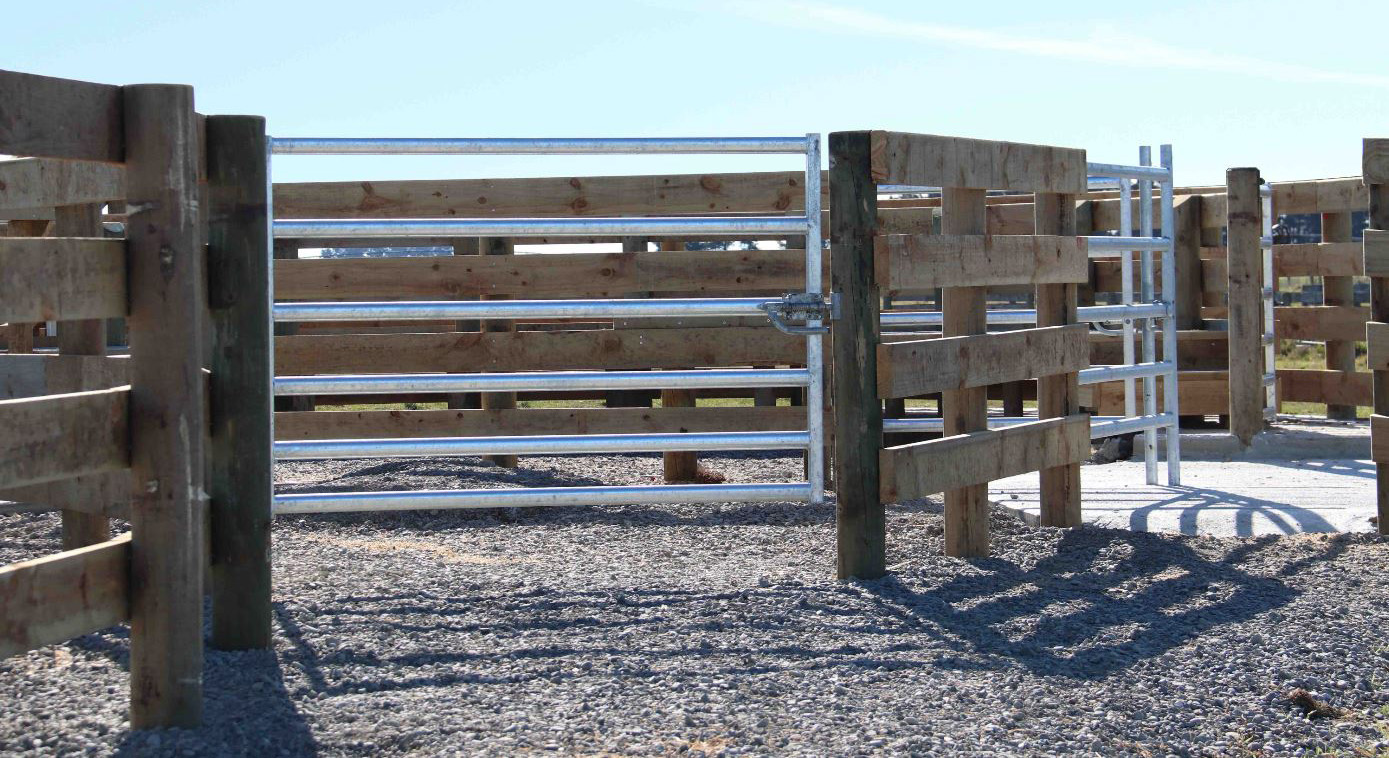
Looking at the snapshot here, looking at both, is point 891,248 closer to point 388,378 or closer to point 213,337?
point 388,378

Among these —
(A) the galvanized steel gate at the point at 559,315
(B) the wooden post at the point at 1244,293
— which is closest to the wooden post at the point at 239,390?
A: (A) the galvanized steel gate at the point at 559,315

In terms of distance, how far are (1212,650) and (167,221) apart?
3.29 meters

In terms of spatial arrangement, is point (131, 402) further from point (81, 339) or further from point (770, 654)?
point (81, 339)

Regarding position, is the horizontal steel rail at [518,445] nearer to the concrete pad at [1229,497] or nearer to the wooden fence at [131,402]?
the wooden fence at [131,402]

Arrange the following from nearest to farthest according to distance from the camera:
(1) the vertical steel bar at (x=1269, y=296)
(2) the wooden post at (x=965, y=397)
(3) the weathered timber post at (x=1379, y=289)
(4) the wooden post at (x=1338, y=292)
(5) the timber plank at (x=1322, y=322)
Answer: (2) the wooden post at (x=965, y=397) → (3) the weathered timber post at (x=1379, y=289) → (1) the vertical steel bar at (x=1269, y=296) → (5) the timber plank at (x=1322, y=322) → (4) the wooden post at (x=1338, y=292)

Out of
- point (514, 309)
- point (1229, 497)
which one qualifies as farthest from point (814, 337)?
point (1229, 497)

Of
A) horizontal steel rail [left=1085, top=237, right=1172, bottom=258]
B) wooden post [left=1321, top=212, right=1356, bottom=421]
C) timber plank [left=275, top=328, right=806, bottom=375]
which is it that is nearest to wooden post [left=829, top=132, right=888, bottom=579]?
horizontal steel rail [left=1085, top=237, right=1172, bottom=258]

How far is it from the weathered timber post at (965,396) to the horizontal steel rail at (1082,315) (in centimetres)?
118

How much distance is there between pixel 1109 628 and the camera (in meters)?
4.62

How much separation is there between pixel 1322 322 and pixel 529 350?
6.82 metres

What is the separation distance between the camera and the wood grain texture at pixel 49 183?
5.11m

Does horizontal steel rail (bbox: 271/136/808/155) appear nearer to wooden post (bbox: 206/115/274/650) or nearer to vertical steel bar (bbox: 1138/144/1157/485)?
wooden post (bbox: 206/115/274/650)

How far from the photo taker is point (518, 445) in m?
5.20

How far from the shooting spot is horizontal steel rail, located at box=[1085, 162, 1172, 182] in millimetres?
7168
